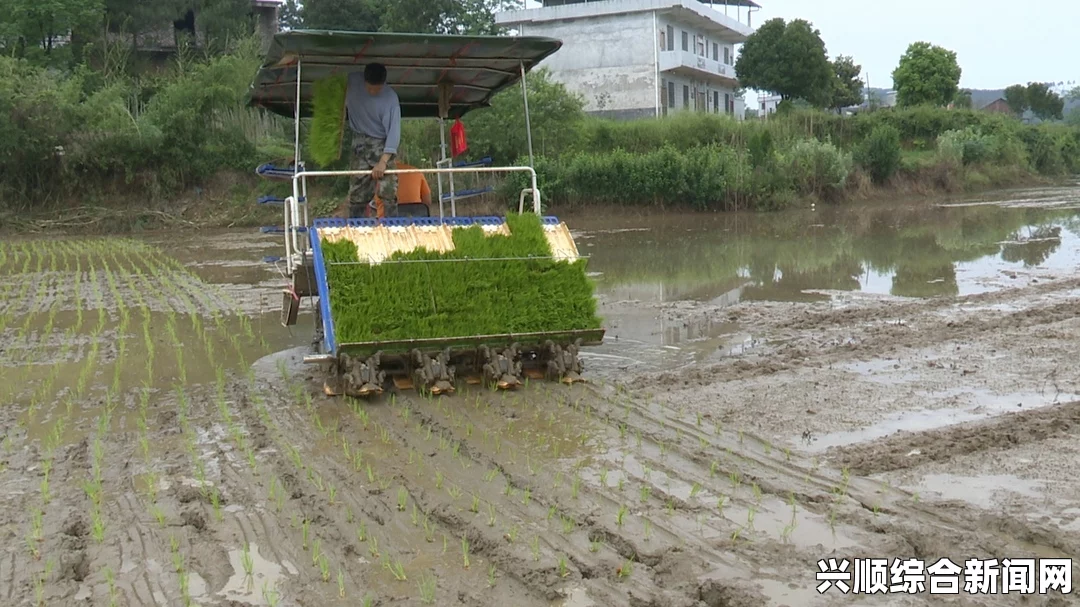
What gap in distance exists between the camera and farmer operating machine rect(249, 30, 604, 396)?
22.9 feet

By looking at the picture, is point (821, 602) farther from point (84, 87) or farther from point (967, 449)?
point (84, 87)

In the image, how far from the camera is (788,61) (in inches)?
1668

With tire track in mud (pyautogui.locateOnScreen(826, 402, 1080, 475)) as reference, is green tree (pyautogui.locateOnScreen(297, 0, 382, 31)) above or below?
above

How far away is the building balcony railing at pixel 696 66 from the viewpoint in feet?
128

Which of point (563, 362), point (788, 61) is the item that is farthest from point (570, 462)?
point (788, 61)

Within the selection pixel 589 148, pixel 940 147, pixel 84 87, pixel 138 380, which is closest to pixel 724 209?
pixel 589 148

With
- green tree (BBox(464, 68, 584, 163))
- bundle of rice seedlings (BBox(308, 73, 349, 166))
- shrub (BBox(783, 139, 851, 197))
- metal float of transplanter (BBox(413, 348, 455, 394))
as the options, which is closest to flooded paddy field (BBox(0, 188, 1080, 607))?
metal float of transplanter (BBox(413, 348, 455, 394))

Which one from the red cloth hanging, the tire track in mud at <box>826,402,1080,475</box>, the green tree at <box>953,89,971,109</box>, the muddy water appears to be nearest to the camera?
the tire track in mud at <box>826,402,1080,475</box>

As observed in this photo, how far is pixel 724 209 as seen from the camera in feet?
90.7

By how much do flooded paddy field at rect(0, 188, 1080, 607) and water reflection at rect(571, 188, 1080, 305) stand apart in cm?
135

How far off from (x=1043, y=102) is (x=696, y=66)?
1298 inches

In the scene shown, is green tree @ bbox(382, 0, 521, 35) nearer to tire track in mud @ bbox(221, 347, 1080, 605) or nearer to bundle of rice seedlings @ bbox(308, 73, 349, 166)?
bundle of rice seedlings @ bbox(308, 73, 349, 166)

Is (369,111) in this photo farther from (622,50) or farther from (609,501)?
(622,50)

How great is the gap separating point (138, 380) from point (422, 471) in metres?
3.77
